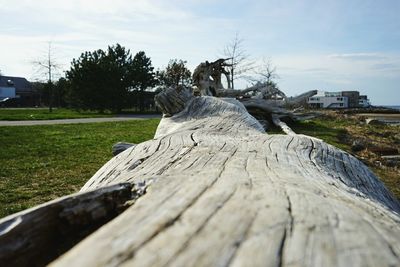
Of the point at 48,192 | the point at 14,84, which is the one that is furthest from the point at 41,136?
the point at 14,84

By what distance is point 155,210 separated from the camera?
51.2 inches

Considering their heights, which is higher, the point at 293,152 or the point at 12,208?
the point at 293,152

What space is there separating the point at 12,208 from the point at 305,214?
4.22m

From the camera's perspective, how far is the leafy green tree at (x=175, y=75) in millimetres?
37963

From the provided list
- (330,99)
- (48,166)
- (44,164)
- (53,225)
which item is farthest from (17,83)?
Answer: (53,225)

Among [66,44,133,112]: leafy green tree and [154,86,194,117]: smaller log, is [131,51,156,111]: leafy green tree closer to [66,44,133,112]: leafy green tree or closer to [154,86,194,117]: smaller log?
[66,44,133,112]: leafy green tree

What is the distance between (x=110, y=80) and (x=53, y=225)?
31.8 m

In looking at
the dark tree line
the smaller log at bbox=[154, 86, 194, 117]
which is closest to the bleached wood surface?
the smaller log at bbox=[154, 86, 194, 117]

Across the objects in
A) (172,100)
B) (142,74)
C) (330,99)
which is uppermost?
(142,74)

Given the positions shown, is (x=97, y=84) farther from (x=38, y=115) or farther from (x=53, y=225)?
(x=53, y=225)

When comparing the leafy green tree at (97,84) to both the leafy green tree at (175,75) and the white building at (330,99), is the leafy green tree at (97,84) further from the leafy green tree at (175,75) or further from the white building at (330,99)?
the white building at (330,99)

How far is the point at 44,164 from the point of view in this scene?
24.4ft

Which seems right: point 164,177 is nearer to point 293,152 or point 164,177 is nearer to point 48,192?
point 293,152

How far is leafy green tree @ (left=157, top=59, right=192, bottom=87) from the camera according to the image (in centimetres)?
3796
